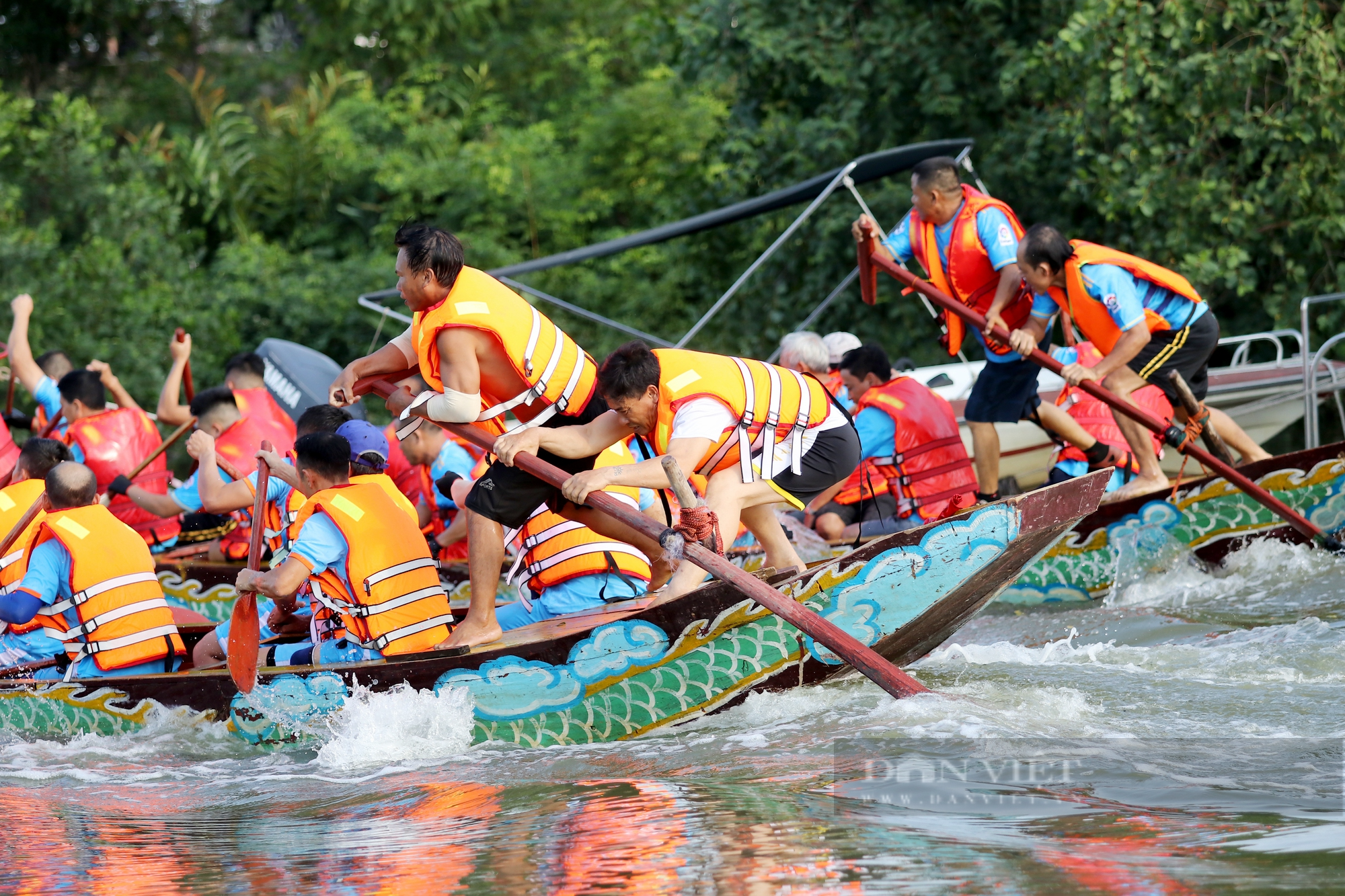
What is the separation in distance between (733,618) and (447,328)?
139 cm

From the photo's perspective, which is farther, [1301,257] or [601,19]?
[601,19]

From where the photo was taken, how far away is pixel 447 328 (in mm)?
4926

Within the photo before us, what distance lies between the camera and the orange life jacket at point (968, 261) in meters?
7.20

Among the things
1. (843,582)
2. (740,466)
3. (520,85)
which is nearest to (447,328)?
(740,466)

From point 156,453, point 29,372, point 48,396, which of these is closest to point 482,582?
point 156,453

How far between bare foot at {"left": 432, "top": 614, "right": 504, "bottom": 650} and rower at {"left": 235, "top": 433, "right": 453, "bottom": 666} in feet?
0.23

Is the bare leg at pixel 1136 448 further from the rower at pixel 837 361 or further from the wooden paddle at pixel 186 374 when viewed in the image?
the wooden paddle at pixel 186 374

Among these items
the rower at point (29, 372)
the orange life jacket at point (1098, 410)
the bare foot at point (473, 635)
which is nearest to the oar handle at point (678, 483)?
the bare foot at point (473, 635)

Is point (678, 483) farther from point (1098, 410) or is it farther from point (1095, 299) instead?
point (1098, 410)

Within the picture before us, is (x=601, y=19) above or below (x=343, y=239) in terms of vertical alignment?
above

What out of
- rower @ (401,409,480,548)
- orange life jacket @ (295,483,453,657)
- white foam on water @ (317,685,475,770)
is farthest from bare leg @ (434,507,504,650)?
rower @ (401,409,480,548)

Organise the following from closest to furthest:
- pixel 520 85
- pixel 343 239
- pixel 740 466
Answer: pixel 740 466
pixel 343 239
pixel 520 85

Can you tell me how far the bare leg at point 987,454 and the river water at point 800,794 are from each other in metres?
1.69

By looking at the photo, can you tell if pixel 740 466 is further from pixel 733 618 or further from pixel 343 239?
pixel 343 239
